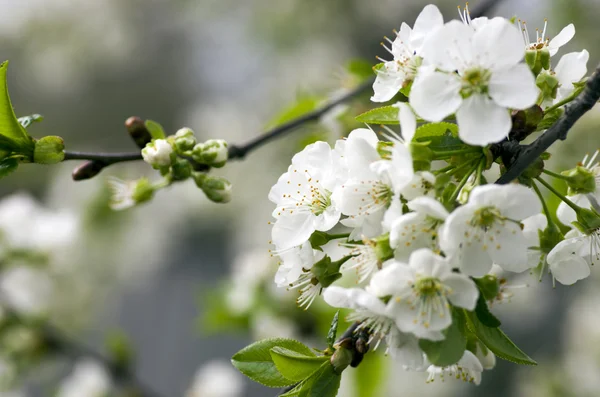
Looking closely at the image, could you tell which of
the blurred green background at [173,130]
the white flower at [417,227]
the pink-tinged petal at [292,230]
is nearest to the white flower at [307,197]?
the pink-tinged petal at [292,230]

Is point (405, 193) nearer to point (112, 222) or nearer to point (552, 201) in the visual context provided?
point (552, 201)

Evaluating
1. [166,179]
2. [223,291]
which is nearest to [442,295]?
[166,179]

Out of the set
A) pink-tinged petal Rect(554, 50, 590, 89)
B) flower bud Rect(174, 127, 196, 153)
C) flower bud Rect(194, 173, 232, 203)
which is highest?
pink-tinged petal Rect(554, 50, 590, 89)

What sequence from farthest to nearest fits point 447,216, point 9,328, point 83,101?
point 83,101
point 9,328
point 447,216

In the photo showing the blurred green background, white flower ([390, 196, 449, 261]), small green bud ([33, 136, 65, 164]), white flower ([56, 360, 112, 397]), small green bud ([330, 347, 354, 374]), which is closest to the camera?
white flower ([390, 196, 449, 261])

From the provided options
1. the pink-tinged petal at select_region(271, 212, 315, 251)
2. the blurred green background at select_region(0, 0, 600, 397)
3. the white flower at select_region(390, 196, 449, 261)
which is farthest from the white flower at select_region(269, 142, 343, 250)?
the blurred green background at select_region(0, 0, 600, 397)

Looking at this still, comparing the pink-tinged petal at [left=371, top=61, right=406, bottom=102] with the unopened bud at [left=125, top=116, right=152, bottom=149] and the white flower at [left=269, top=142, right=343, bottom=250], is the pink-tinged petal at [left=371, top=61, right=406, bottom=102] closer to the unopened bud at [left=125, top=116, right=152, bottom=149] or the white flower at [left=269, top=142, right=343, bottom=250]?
the white flower at [left=269, top=142, right=343, bottom=250]
